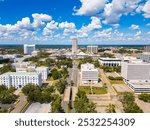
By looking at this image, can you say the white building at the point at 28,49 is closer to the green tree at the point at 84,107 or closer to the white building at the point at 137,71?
the white building at the point at 137,71

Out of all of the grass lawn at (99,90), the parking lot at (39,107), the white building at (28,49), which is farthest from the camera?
the white building at (28,49)

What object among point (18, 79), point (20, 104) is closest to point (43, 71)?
point (18, 79)

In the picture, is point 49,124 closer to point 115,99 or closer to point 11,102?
point 11,102

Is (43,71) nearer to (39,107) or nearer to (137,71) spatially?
(39,107)

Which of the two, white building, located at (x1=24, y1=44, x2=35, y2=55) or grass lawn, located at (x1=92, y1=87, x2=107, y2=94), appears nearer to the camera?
grass lawn, located at (x1=92, y1=87, x2=107, y2=94)

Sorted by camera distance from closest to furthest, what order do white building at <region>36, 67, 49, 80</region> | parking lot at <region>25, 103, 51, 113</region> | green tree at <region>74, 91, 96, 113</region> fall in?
1. green tree at <region>74, 91, 96, 113</region>
2. parking lot at <region>25, 103, 51, 113</region>
3. white building at <region>36, 67, 49, 80</region>

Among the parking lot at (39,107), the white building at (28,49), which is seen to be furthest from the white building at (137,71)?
the white building at (28,49)

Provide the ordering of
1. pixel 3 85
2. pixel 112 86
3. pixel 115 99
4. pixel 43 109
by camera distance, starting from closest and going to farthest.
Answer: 1. pixel 43 109
2. pixel 115 99
3. pixel 3 85
4. pixel 112 86

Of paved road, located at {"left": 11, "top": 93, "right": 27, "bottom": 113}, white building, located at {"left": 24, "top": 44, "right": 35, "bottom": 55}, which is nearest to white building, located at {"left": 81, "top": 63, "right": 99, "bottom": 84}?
paved road, located at {"left": 11, "top": 93, "right": 27, "bottom": 113}

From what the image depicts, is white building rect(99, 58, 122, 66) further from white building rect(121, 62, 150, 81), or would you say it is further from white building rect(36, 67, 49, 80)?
white building rect(36, 67, 49, 80)

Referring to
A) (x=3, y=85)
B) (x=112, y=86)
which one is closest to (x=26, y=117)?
(x=3, y=85)

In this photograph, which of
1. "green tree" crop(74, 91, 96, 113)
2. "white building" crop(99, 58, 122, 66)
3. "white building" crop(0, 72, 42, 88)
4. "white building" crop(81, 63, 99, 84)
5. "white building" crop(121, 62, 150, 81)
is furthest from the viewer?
"white building" crop(99, 58, 122, 66)
